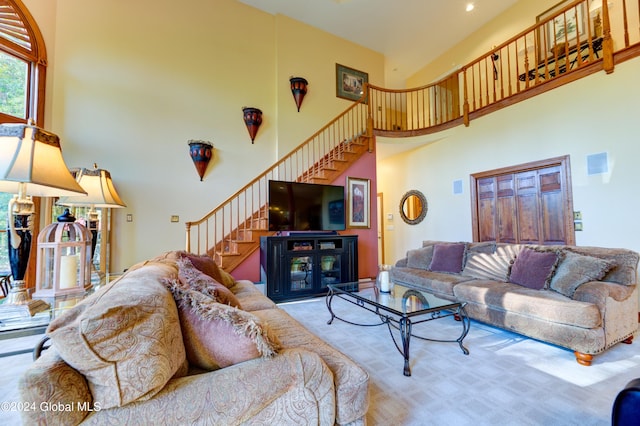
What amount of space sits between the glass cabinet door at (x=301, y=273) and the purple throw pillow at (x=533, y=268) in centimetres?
269

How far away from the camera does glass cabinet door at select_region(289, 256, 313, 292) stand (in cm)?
424

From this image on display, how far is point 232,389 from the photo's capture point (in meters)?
1.01

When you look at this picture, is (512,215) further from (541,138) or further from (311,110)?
(311,110)

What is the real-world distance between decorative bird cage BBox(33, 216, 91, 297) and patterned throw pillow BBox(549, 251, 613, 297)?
392cm

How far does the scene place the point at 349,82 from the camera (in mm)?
6402

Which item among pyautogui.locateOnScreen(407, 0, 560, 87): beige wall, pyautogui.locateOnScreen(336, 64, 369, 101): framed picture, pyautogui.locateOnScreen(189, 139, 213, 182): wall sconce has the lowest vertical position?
pyautogui.locateOnScreen(189, 139, 213, 182): wall sconce

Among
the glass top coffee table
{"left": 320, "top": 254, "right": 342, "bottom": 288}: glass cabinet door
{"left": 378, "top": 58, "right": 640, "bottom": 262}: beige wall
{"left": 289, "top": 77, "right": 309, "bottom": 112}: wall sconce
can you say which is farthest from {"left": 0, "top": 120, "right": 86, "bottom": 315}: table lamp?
{"left": 378, "top": 58, "right": 640, "bottom": 262}: beige wall

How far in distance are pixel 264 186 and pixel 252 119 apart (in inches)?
50.0

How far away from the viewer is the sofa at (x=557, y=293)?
2.24 meters

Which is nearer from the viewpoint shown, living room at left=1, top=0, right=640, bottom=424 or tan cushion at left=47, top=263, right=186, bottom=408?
tan cushion at left=47, top=263, right=186, bottom=408

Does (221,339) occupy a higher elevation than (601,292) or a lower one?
higher

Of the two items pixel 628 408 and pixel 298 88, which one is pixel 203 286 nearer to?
pixel 628 408

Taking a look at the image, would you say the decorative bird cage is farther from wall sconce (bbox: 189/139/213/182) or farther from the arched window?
the arched window

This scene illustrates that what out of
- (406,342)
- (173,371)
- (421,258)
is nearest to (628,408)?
(406,342)
